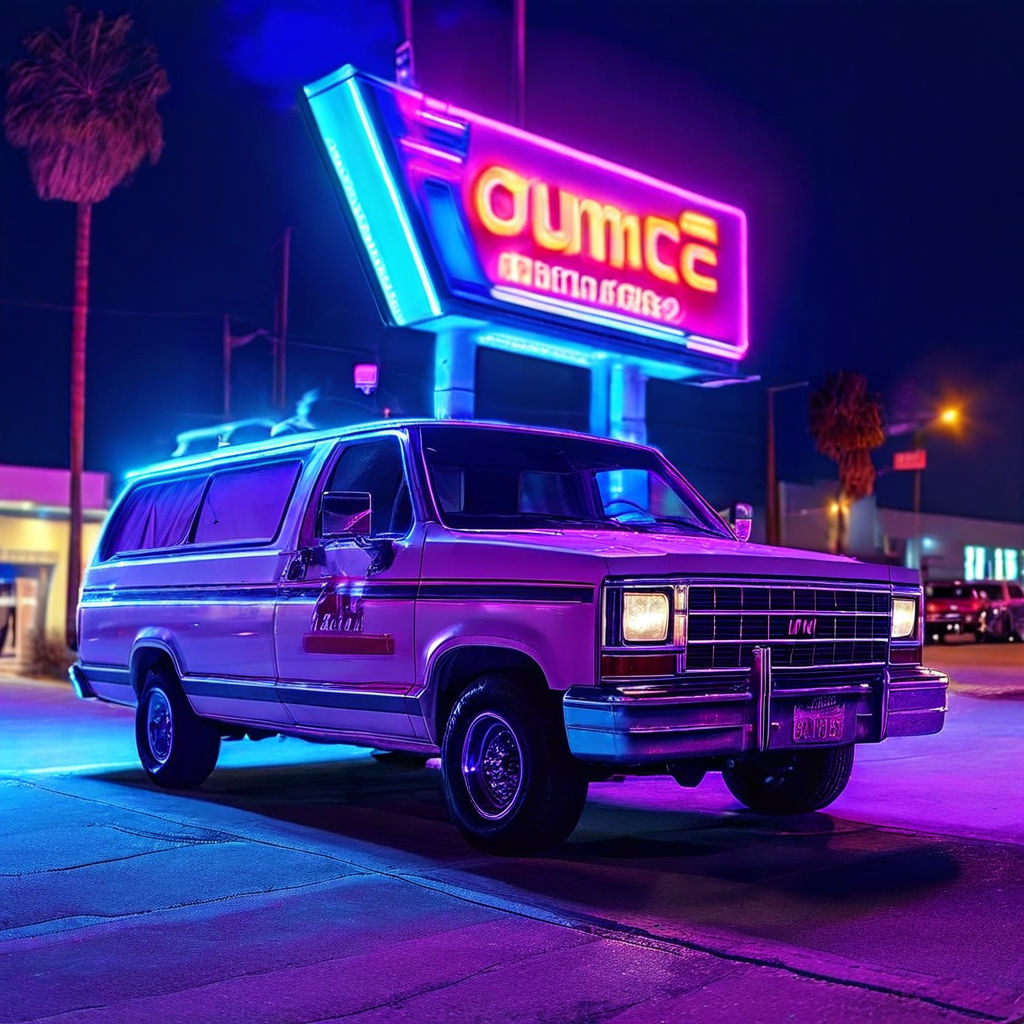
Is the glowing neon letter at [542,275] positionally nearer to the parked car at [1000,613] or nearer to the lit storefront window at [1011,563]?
the parked car at [1000,613]

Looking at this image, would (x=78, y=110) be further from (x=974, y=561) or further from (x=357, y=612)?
(x=974, y=561)

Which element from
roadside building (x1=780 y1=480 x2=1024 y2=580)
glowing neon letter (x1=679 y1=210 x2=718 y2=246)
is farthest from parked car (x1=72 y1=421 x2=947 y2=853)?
roadside building (x1=780 y1=480 x2=1024 y2=580)

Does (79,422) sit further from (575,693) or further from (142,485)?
(575,693)

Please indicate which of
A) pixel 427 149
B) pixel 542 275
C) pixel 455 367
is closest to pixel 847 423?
pixel 542 275

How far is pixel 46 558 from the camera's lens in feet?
103

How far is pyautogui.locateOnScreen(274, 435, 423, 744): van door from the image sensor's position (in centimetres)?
767

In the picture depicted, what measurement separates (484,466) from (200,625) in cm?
236

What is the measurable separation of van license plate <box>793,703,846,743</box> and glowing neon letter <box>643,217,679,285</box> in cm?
1446

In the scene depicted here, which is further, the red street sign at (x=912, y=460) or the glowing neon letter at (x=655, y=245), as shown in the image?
the red street sign at (x=912, y=460)

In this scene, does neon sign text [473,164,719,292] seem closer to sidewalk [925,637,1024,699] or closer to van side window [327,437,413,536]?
sidewalk [925,637,1024,699]

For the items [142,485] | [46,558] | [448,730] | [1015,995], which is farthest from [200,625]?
[46,558]

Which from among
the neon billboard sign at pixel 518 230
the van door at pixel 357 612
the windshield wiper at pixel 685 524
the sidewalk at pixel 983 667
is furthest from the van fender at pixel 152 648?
the sidewalk at pixel 983 667

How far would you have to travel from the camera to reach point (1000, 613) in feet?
121

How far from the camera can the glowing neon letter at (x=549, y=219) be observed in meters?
19.5
